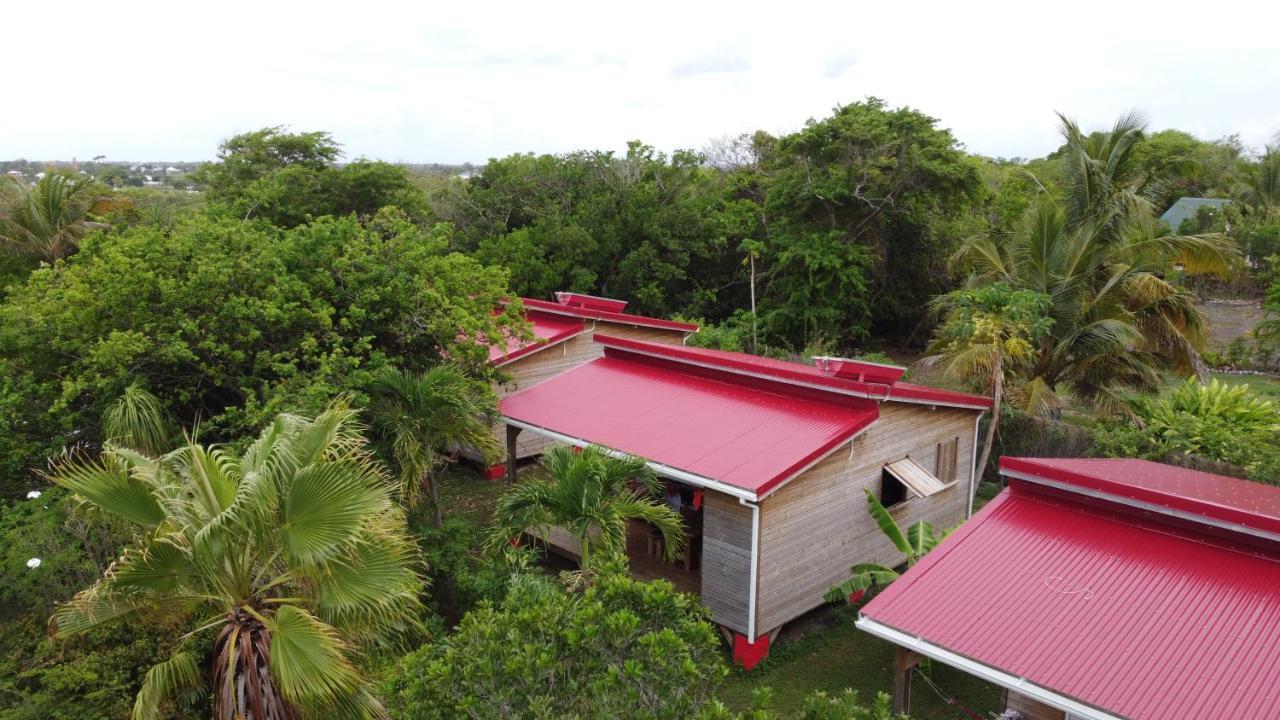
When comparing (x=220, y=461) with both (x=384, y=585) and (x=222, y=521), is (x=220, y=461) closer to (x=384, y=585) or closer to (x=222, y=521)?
(x=222, y=521)

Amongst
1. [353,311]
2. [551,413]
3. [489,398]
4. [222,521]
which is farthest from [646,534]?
[222,521]

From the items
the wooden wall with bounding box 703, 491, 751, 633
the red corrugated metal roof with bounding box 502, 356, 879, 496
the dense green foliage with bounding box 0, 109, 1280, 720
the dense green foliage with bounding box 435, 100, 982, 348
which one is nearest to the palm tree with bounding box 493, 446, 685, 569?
the dense green foliage with bounding box 0, 109, 1280, 720

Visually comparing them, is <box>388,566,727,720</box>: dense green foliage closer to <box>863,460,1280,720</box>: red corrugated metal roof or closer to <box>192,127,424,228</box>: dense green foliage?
<box>863,460,1280,720</box>: red corrugated metal roof

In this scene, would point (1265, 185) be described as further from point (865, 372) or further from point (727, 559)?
point (727, 559)

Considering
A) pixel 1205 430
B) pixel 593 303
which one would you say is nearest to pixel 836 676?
pixel 1205 430

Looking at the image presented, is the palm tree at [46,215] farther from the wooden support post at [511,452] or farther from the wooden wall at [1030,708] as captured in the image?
the wooden wall at [1030,708]

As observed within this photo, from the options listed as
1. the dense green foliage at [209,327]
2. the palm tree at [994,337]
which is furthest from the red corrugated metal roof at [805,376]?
the dense green foliage at [209,327]
